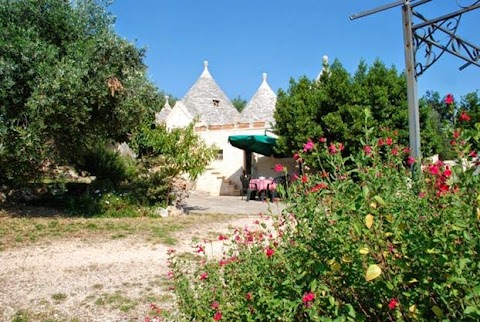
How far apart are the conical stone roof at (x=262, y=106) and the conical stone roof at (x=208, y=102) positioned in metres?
1.27

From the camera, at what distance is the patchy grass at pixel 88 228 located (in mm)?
8008

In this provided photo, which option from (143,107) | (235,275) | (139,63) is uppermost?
(139,63)

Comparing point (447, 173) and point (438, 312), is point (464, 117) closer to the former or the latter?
point (447, 173)

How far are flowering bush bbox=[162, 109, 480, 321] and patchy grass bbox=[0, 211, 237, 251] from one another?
561 centimetres

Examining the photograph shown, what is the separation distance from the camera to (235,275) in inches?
114

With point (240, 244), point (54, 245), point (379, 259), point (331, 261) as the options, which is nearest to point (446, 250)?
point (379, 259)

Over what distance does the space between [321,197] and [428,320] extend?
0.88 meters

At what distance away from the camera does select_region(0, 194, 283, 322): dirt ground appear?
433 cm

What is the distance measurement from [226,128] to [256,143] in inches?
158

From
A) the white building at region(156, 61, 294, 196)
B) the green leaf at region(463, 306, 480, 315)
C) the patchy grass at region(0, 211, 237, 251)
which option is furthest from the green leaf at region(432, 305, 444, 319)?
the white building at region(156, 61, 294, 196)

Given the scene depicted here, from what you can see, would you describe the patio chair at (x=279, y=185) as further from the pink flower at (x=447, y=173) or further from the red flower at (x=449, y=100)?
the red flower at (x=449, y=100)

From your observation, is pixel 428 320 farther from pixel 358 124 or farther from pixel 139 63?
pixel 358 124

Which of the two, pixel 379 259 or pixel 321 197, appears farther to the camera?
pixel 321 197

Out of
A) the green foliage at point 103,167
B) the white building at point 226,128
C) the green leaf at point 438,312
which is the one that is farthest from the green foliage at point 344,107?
the green leaf at point 438,312
